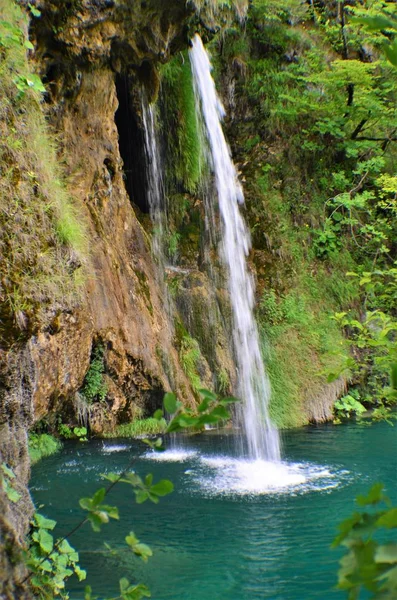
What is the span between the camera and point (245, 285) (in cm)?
1130

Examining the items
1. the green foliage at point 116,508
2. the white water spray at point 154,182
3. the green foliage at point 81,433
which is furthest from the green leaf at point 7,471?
the white water spray at point 154,182

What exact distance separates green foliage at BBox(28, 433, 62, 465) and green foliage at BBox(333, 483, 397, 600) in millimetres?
7217

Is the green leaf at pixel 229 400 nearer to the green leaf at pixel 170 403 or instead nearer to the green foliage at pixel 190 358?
the green leaf at pixel 170 403

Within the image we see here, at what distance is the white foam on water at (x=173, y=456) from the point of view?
7.53m

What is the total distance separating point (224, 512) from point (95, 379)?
10.7ft

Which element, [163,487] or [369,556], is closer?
[369,556]

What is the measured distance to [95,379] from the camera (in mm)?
7863

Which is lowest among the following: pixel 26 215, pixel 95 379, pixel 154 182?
pixel 95 379

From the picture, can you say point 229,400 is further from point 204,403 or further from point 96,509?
point 96,509

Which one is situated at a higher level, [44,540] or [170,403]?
[170,403]

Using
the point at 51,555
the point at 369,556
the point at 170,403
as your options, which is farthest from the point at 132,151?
the point at 369,556

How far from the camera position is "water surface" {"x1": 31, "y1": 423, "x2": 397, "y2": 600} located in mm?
3919

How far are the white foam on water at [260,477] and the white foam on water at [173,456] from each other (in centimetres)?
28

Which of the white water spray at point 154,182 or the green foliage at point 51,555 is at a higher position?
the white water spray at point 154,182
